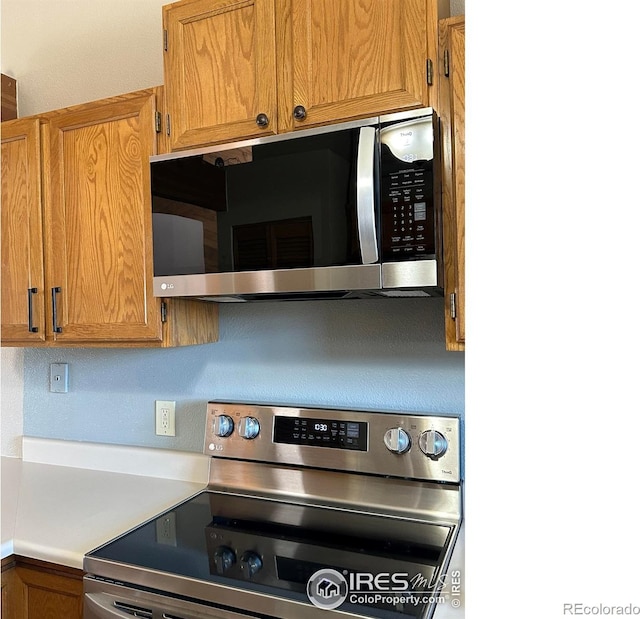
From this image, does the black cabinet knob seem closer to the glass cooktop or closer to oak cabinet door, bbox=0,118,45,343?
oak cabinet door, bbox=0,118,45,343

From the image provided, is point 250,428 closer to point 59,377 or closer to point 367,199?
point 367,199

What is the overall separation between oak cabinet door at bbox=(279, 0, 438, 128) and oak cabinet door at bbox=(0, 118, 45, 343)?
880 millimetres

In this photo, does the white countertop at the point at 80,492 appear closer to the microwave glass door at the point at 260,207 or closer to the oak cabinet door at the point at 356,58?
the microwave glass door at the point at 260,207

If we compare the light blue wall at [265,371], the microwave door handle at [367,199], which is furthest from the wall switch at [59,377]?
the microwave door handle at [367,199]

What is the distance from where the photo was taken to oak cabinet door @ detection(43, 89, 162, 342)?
1379 mm

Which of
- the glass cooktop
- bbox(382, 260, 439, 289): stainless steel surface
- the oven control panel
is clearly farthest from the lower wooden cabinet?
bbox(382, 260, 439, 289): stainless steel surface

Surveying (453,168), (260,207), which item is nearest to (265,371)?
(260,207)

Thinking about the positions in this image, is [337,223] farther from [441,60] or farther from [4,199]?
[4,199]

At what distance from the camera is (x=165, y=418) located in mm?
1695

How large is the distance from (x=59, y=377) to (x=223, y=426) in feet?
2.73

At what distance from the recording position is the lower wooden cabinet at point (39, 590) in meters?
1.16

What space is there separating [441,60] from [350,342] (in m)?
0.77

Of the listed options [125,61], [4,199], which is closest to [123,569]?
[4,199]
